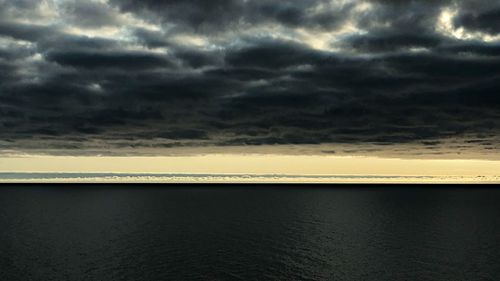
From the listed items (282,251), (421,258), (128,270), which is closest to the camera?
(128,270)

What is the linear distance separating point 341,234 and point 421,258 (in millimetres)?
30779

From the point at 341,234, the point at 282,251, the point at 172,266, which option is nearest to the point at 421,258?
the point at 282,251

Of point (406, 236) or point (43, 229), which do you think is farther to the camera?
point (43, 229)

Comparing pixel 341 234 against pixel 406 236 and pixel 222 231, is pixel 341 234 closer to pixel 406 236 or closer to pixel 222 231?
pixel 406 236

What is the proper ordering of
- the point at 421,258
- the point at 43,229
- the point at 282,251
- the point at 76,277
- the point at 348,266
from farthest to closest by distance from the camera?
the point at 43,229 < the point at 282,251 < the point at 421,258 < the point at 348,266 < the point at 76,277

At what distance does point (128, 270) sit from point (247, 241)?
1289 inches

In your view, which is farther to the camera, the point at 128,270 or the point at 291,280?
the point at 128,270

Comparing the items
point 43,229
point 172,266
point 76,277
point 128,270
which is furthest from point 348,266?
point 43,229

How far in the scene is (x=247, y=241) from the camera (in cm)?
9112

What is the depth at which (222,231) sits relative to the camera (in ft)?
352

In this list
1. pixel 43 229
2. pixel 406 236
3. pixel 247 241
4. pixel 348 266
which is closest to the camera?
pixel 348 266

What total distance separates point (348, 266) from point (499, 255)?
3064 centimetres

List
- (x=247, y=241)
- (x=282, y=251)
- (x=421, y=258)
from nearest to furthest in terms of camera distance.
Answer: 1. (x=421, y=258)
2. (x=282, y=251)
3. (x=247, y=241)

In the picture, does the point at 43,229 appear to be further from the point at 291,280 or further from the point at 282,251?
the point at 291,280
